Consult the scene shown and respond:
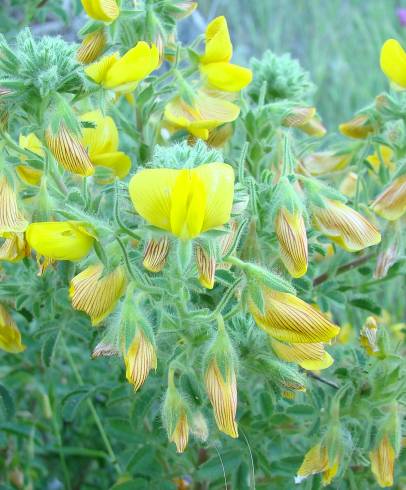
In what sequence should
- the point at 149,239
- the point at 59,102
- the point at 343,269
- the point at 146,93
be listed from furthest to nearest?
the point at 343,269
the point at 146,93
the point at 59,102
the point at 149,239

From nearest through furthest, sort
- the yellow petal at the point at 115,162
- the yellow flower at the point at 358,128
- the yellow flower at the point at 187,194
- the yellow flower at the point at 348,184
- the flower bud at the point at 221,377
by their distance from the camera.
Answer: the yellow flower at the point at 187,194 < the flower bud at the point at 221,377 < the yellow petal at the point at 115,162 < the yellow flower at the point at 358,128 < the yellow flower at the point at 348,184

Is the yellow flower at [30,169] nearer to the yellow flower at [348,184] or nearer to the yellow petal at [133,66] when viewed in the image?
the yellow petal at [133,66]

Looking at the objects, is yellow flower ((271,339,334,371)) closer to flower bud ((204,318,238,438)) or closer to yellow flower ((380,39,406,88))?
flower bud ((204,318,238,438))

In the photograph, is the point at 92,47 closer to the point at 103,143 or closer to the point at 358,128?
the point at 103,143

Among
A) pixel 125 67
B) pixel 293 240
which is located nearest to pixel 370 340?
pixel 293 240

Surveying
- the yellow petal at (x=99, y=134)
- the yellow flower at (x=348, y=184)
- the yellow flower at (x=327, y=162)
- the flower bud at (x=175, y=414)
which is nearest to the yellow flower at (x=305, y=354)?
the flower bud at (x=175, y=414)

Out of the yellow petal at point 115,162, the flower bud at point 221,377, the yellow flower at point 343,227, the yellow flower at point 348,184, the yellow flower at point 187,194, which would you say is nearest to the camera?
the yellow flower at point 187,194

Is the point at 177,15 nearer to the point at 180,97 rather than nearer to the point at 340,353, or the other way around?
the point at 180,97

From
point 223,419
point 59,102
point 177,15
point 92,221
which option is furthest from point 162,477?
point 177,15
